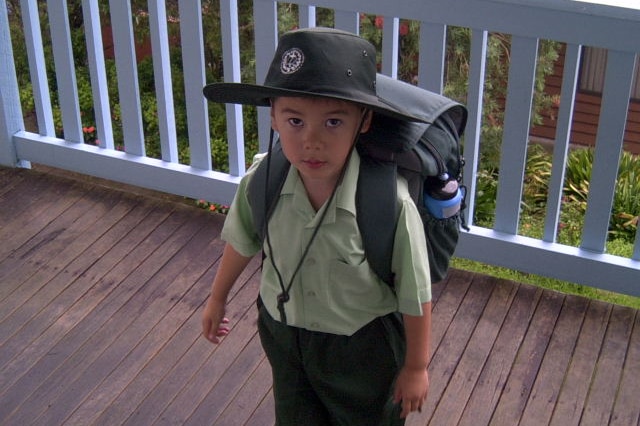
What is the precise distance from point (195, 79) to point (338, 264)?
175cm

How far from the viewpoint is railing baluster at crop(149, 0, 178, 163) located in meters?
3.42

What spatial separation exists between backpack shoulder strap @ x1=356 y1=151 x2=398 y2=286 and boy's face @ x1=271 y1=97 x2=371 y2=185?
0.27 feet

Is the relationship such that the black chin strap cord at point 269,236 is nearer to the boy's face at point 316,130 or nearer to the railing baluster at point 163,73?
the boy's face at point 316,130

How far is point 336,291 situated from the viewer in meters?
1.93

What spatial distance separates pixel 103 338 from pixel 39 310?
0.28 m

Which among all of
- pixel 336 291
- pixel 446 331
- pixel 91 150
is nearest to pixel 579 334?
pixel 446 331

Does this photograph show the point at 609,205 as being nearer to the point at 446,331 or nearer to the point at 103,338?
the point at 446,331

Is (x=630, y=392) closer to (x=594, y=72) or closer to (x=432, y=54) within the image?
(x=432, y=54)

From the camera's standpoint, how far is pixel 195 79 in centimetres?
346

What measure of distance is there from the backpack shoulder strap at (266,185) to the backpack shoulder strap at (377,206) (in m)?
0.17

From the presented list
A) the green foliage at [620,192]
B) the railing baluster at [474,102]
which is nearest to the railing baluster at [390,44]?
the railing baluster at [474,102]

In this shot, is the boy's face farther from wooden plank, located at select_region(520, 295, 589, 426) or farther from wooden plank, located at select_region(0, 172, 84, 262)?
wooden plank, located at select_region(0, 172, 84, 262)

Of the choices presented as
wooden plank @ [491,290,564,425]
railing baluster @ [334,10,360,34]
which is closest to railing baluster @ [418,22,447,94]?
railing baluster @ [334,10,360,34]

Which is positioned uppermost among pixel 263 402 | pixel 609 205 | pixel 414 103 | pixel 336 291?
pixel 414 103
